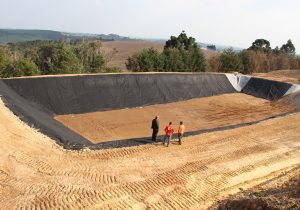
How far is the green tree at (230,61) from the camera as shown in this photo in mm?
44844

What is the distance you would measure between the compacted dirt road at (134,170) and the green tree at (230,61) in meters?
28.3

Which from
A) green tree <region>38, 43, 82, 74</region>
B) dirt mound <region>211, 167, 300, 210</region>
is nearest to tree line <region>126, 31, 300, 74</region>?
green tree <region>38, 43, 82, 74</region>

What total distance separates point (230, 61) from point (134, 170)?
114ft

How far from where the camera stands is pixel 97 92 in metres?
25.1

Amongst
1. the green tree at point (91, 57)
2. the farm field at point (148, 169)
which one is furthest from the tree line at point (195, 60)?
the farm field at point (148, 169)

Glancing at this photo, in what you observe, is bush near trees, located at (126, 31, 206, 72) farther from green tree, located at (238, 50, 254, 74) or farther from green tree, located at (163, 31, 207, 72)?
green tree, located at (238, 50, 254, 74)

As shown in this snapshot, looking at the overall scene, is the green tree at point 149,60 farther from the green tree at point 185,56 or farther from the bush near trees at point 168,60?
the green tree at point 185,56

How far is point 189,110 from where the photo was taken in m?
26.1

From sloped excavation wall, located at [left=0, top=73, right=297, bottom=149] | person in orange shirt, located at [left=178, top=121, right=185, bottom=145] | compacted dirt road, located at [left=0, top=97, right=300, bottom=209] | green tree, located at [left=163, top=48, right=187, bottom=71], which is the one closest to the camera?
compacted dirt road, located at [left=0, top=97, right=300, bottom=209]

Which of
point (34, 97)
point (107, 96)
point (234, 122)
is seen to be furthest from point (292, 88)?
point (34, 97)

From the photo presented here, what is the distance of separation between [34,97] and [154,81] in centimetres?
1016

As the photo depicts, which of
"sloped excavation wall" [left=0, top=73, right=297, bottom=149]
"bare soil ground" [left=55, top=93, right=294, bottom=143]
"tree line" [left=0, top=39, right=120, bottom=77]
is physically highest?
"tree line" [left=0, top=39, right=120, bottom=77]

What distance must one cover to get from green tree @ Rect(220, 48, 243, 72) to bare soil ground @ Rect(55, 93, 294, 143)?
1390 cm

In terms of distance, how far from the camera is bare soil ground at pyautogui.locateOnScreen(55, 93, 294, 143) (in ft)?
65.8
